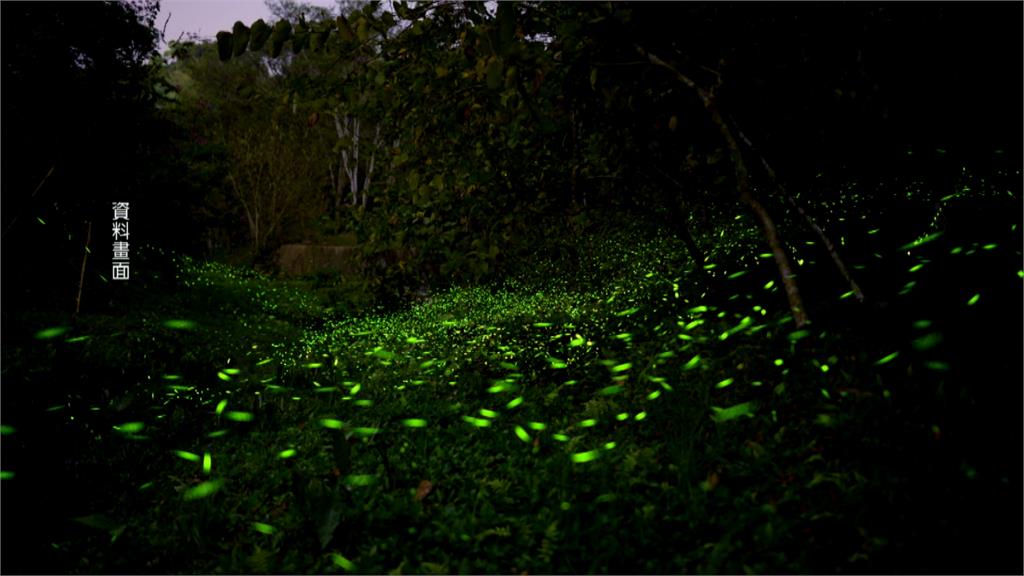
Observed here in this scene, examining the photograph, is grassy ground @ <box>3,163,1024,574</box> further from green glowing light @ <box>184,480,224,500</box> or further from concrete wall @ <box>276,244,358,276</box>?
concrete wall @ <box>276,244,358,276</box>

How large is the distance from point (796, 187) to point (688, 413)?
3387 millimetres

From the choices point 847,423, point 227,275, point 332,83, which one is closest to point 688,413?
point 847,423

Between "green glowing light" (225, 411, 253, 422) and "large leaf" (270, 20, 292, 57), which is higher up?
"large leaf" (270, 20, 292, 57)

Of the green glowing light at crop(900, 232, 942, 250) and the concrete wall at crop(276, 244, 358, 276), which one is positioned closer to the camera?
the green glowing light at crop(900, 232, 942, 250)

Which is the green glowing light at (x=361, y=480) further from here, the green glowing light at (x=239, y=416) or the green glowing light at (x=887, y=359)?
the green glowing light at (x=887, y=359)

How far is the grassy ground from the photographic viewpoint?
2396mm

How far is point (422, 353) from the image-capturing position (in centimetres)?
613

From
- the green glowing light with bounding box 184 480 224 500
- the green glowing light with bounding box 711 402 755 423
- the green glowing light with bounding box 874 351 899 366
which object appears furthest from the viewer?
the green glowing light with bounding box 184 480 224 500

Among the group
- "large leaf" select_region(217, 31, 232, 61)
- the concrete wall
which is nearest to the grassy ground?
"large leaf" select_region(217, 31, 232, 61)

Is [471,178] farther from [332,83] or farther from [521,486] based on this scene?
[521,486]

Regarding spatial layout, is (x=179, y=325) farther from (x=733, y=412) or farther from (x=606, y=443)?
(x=733, y=412)

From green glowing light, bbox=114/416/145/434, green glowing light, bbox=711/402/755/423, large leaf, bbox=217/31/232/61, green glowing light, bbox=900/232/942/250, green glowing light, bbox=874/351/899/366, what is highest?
large leaf, bbox=217/31/232/61

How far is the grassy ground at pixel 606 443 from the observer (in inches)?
94.3

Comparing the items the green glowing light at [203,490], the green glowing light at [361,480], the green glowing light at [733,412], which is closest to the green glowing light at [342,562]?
the green glowing light at [361,480]
